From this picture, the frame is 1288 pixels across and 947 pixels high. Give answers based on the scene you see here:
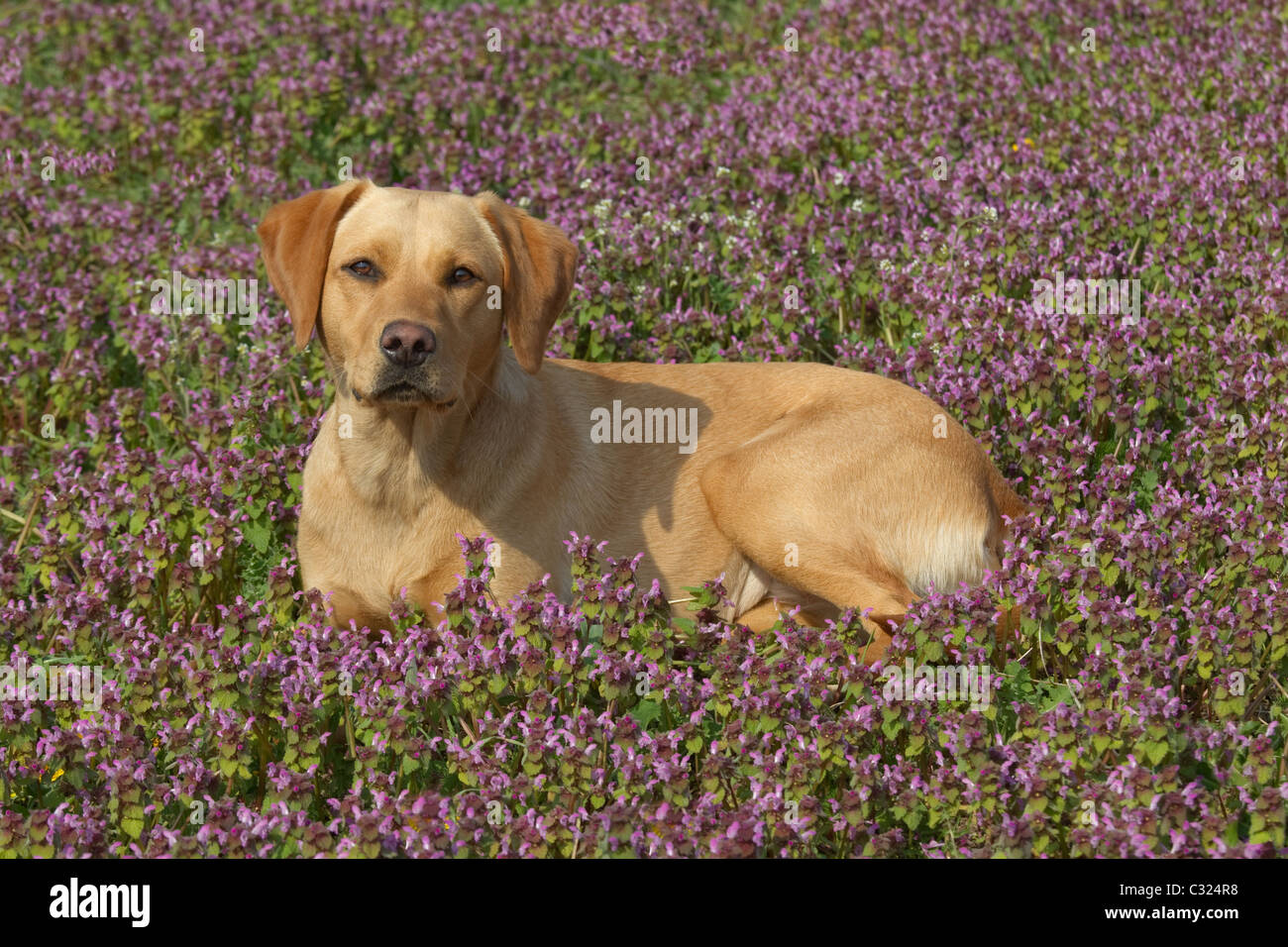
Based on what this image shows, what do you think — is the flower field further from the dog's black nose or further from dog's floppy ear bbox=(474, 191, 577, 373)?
dog's floppy ear bbox=(474, 191, 577, 373)

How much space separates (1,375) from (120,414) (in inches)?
41.2

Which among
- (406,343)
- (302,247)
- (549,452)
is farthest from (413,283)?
(549,452)

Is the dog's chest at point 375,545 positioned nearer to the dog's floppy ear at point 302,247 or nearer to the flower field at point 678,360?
the flower field at point 678,360

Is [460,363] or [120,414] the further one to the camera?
[120,414]

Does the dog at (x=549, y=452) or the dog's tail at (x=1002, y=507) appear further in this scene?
the dog's tail at (x=1002, y=507)

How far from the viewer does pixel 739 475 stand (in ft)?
20.3

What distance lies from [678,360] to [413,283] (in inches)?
94.2

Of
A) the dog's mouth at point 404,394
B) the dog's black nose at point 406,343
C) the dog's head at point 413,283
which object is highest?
the dog's head at point 413,283

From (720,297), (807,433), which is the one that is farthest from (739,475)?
(720,297)

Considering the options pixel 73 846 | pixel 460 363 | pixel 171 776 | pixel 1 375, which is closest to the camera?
pixel 73 846

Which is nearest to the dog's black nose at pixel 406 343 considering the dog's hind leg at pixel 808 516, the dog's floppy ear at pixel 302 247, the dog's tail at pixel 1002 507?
the dog's floppy ear at pixel 302 247

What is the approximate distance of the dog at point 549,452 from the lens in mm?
5449

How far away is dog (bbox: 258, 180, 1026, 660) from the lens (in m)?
5.45

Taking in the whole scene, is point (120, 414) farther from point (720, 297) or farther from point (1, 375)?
point (720, 297)
